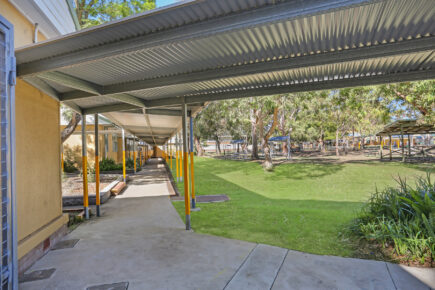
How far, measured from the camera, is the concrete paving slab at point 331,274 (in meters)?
3.22

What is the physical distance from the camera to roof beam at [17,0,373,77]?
2307mm

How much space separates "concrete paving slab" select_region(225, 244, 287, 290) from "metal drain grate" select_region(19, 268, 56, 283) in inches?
98.8

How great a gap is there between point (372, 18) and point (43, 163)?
5368mm

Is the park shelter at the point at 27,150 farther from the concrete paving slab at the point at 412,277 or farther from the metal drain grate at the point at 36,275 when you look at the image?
the concrete paving slab at the point at 412,277

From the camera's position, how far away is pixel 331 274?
3.49 meters

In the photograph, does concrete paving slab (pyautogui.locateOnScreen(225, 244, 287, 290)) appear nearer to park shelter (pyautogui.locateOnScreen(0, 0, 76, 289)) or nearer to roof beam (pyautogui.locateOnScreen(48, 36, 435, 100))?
park shelter (pyautogui.locateOnScreen(0, 0, 76, 289))

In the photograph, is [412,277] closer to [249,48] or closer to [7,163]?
[249,48]

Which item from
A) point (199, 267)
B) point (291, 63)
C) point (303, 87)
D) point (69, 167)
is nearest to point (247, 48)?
point (291, 63)

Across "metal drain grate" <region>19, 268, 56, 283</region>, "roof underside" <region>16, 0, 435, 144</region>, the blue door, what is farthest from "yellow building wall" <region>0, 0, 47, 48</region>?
"metal drain grate" <region>19, 268, 56, 283</region>

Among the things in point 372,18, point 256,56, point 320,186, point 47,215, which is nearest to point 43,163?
point 47,215

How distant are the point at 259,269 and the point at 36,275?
120 inches

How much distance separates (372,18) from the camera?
277cm

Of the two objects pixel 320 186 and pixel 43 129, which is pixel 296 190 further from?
pixel 43 129

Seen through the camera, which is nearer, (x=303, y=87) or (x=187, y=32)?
(x=187, y=32)
